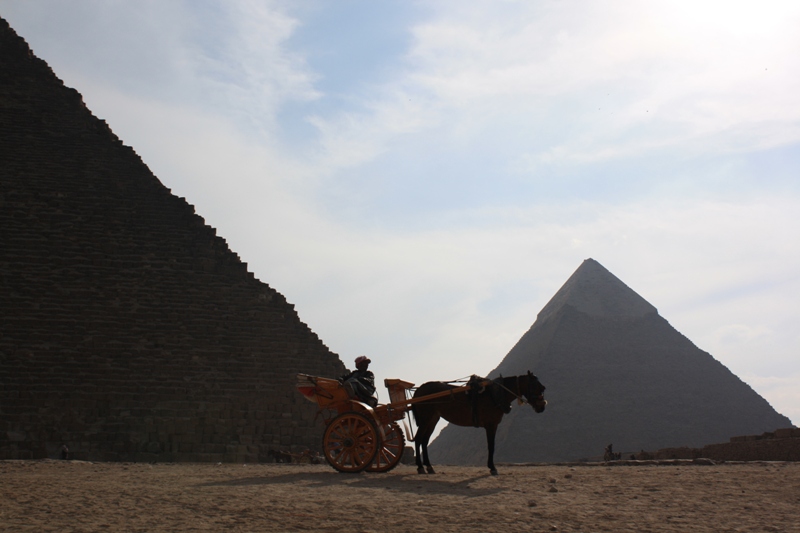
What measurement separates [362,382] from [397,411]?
0.46 m

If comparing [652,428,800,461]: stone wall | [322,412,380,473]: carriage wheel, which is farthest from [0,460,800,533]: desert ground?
Result: [652,428,800,461]: stone wall

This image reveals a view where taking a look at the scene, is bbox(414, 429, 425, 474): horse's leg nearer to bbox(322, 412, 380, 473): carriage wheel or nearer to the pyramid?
bbox(322, 412, 380, 473): carriage wheel

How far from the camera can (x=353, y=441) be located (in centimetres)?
888

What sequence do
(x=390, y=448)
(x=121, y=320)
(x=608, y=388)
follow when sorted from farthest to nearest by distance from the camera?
(x=608, y=388) → (x=121, y=320) → (x=390, y=448)

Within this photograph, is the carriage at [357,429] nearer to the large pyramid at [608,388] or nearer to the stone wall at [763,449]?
the stone wall at [763,449]

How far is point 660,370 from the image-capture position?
58812mm

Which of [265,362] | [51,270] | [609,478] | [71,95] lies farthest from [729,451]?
[71,95]

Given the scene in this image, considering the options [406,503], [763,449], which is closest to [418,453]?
[406,503]

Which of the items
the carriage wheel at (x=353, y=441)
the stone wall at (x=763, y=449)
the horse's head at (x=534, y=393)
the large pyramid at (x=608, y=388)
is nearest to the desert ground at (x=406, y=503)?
the carriage wheel at (x=353, y=441)

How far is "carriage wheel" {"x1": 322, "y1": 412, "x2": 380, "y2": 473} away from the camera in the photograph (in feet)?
28.8

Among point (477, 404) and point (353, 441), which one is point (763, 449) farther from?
point (353, 441)

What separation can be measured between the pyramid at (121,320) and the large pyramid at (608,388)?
1032 inches

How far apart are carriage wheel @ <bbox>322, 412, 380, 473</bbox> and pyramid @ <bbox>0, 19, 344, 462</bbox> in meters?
9.26

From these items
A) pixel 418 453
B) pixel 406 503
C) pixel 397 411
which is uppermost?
pixel 397 411
